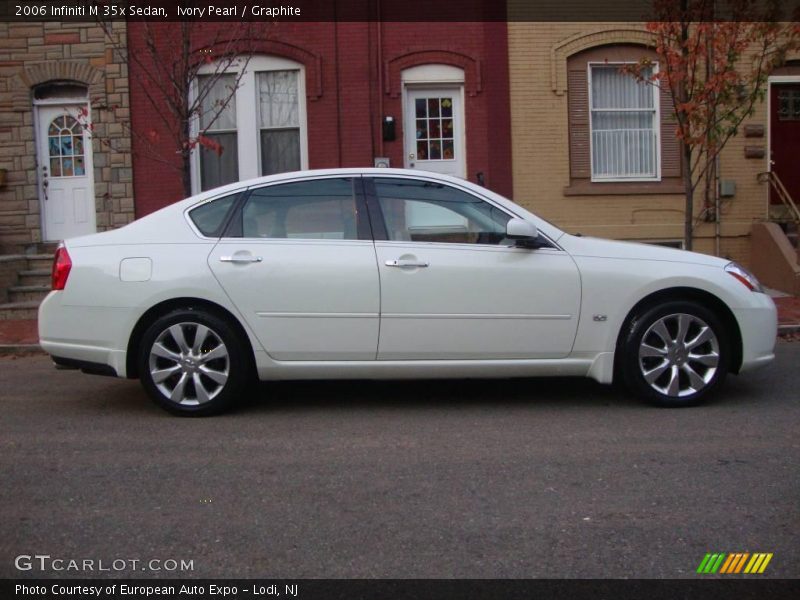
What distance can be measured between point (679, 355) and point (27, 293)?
9001 mm

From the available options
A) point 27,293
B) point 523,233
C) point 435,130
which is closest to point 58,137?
point 27,293

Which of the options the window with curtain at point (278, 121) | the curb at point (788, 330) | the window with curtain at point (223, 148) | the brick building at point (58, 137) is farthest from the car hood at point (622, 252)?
the brick building at point (58, 137)

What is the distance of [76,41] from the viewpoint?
42.2 feet

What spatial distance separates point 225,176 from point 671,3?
6637mm

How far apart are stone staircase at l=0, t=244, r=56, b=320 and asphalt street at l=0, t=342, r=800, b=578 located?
479 centimetres

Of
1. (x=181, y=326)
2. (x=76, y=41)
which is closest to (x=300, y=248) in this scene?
(x=181, y=326)

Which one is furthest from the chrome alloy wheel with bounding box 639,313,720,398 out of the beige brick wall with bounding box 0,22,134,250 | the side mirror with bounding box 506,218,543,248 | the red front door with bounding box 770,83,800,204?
the beige brick wall with bounding box 0,22,134,250

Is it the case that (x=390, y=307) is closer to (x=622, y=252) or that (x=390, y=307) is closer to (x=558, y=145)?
(x=622, y=252)

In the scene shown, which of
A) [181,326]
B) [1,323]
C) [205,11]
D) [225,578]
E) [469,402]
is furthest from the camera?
[205,11]

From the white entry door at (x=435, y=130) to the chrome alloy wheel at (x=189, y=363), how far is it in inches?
299

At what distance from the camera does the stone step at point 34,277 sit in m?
12.3

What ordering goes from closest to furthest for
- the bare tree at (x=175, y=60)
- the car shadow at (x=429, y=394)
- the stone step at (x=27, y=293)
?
the car shadow at (x=429, y=394) < the bare tree at (x=175, y=60) < the stone step at (x=27, y=293)

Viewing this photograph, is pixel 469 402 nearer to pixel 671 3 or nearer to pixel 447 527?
pixel 447 527

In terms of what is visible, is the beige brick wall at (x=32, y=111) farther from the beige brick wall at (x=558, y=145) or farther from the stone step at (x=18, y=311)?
the beige brick wall at (x=558, y=145)
